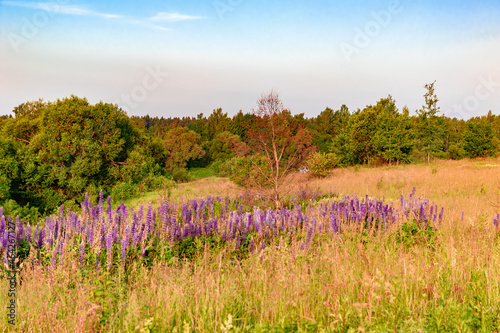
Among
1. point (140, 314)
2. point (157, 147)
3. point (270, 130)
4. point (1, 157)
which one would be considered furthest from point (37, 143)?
point (140, 314)

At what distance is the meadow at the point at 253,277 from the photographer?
2.55 meters

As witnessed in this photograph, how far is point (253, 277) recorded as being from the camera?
11.7 feet

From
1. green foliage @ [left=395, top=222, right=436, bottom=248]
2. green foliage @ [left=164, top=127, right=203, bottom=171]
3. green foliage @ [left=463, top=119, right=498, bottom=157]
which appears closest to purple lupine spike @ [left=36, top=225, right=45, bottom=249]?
green foliage @ [left=395, top=222, right=436, bottom=248]

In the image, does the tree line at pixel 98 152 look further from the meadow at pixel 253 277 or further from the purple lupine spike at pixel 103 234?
the purple lupine spike at pixel 103 234

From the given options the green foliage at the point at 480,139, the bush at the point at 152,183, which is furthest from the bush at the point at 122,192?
the green foliage at the point at 480,139

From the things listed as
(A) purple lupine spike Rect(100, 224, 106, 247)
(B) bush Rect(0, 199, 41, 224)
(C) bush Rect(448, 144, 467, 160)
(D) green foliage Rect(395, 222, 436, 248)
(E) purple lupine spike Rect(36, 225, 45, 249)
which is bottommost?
(B) bush Rect(0, 199, 41, 224)

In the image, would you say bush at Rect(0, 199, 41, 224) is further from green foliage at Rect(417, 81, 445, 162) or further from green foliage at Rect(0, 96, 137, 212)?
green foliage at Rect(417, 81, 445, 162)

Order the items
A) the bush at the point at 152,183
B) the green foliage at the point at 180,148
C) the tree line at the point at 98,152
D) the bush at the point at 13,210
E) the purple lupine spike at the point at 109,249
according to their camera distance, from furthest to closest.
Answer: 1. the green foliage at the point at 180,148
2. the bush at the point at 152,183
3. the bush at the point at 13,210
4. the tree line at the point at 98,152
5. the purple lupine spike at the point at 109,249

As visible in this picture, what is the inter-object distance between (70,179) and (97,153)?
2.28m

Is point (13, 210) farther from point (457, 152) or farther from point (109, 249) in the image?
point (457, 152)

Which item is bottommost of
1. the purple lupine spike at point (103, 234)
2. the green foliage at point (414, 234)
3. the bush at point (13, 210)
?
the bush at point (13, 210)

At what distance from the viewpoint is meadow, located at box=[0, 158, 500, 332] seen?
2.55 metres

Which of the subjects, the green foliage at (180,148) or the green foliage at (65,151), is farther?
the green foliage at (180,148)

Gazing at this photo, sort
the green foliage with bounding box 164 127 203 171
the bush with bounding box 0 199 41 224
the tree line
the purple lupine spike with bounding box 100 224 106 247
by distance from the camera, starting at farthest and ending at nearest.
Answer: the green foliage with bounding box 164 127 203 171 < the bush with bounding box 0 199 41 224 < the tree line < the purple lupine spike with bounding box 100 224 106 247
